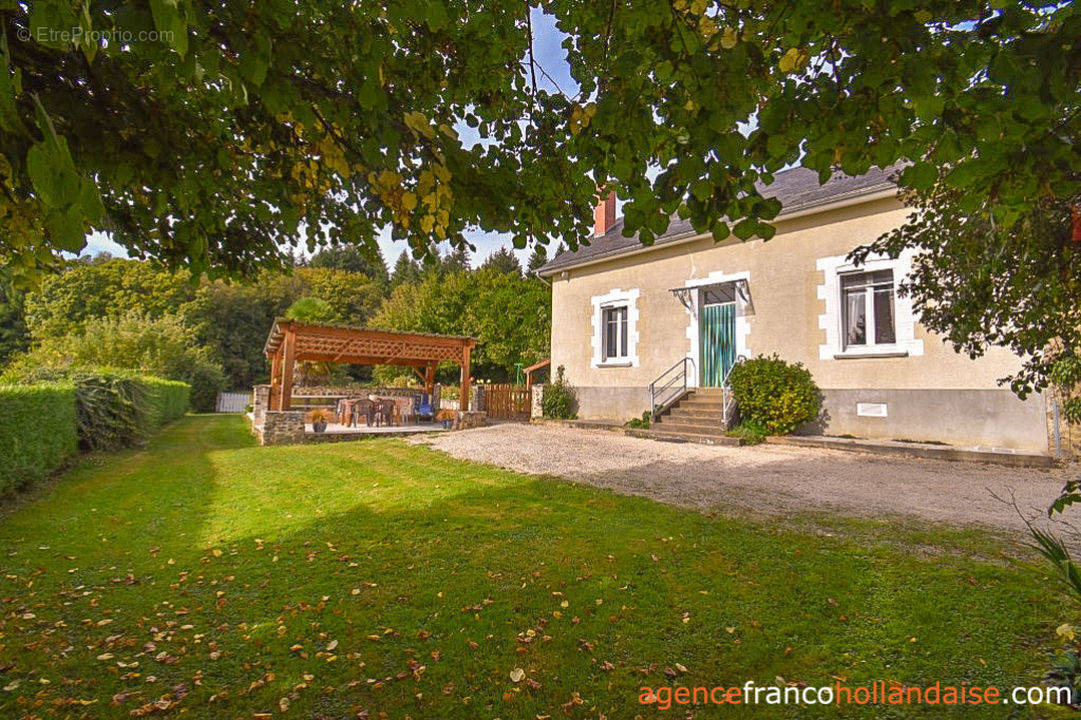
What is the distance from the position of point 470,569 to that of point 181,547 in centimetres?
256

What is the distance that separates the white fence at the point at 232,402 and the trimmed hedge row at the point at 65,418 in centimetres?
1586

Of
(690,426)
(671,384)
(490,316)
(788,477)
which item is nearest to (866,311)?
(690,426)

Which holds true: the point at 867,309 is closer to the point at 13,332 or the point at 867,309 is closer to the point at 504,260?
the point at 504,260

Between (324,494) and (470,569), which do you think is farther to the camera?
(324,494)

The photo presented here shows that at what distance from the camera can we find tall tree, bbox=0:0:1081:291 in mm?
1487

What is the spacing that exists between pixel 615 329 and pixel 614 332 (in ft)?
0.30

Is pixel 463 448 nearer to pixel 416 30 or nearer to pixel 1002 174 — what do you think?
pixel 416 30

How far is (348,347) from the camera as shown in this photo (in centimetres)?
1398

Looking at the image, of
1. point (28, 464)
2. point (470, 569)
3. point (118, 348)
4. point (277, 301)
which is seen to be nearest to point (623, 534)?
point (470, 569)

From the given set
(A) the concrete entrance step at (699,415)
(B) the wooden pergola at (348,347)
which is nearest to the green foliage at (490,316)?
(B) the wooden pergola at (348,347)

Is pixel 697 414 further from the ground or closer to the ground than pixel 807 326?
closer to the ground

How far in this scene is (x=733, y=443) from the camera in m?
9.54

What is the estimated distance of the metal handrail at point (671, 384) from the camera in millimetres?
12084

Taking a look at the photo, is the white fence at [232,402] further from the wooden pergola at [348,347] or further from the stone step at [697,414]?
the stone step at [697,414]
